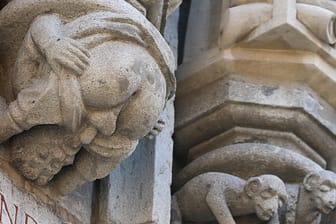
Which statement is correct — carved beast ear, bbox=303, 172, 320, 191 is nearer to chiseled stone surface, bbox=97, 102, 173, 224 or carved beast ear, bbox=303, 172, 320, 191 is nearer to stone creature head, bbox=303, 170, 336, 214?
stone creature head, bbox=303, 170, 336, 214

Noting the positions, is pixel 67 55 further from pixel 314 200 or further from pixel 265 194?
pixel 314 200

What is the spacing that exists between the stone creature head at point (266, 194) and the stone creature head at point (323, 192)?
9 centimetres

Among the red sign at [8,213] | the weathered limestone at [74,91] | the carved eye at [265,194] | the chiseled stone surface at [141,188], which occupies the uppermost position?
the weathered limestone at [74,91]

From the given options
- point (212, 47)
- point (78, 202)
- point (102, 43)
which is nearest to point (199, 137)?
Result: point (212, 47)

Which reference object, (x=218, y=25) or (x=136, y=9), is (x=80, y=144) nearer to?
(x=136, y=9)

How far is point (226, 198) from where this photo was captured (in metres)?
3.99

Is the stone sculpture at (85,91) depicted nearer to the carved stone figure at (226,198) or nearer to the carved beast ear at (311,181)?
the carved stone figure at (226,198)

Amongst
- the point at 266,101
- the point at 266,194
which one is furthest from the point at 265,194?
the point at 266,101

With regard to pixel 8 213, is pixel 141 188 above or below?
below

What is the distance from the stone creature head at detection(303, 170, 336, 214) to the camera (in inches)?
159

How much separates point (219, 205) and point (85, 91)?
700mm

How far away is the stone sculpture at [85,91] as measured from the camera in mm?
3373

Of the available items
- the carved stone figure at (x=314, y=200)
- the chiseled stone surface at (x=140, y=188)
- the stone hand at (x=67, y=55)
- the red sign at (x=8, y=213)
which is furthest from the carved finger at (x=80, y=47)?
the carved stone figure at (x=314, y=200)

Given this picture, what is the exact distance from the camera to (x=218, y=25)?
425 cm
